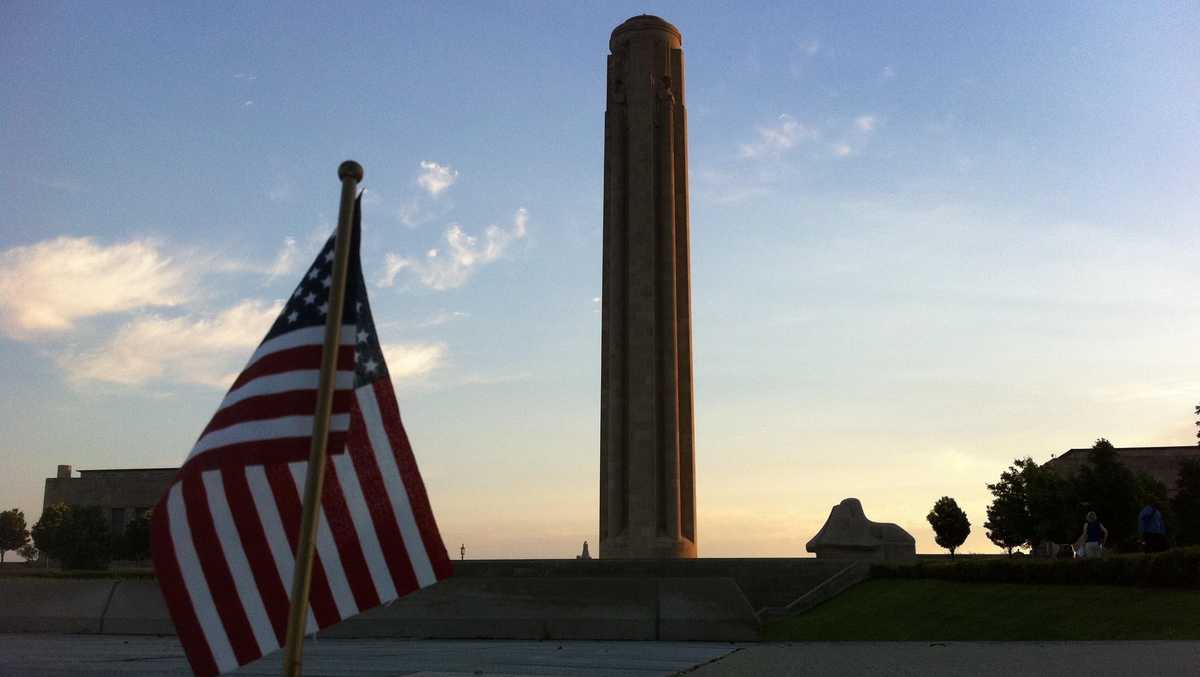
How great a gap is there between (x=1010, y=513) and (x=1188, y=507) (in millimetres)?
10040

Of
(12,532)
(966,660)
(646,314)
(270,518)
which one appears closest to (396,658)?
(966,660)

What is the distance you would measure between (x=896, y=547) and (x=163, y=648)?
31.4m

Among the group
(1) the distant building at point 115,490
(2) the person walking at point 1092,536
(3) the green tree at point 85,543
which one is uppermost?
(1) the distant building at point 115,490

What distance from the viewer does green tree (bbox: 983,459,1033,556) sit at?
210 ft

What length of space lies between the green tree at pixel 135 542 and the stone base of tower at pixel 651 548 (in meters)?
42.5

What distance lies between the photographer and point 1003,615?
20875 mm

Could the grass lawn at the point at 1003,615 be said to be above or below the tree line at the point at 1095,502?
below

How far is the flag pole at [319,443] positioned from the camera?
4715 mm

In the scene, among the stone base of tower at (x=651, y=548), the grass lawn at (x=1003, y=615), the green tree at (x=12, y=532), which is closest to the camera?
the grass lawn at (x=1003, y=615)

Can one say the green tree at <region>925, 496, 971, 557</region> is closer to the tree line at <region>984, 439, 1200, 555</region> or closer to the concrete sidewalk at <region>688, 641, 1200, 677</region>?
the tree line at <region>984, 439, 1200, 555</region>

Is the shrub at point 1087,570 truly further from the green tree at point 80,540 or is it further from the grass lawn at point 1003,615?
the green tree at point 80,540

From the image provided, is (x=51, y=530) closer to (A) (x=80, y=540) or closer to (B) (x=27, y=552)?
(A) (x=80, y=540)

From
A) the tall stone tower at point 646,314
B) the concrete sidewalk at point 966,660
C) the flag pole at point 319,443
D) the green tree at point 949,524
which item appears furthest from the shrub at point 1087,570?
the green tree at point 949,524

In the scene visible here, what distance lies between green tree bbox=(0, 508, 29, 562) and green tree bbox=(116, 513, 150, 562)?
2992 cm
